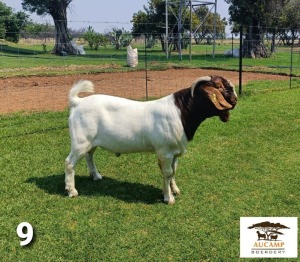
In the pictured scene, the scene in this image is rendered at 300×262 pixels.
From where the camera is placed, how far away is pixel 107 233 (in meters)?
3.98

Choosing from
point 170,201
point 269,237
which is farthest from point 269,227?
point 170,201

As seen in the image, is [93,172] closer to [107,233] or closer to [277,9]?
[107,233]

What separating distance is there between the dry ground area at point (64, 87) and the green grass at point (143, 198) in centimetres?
316

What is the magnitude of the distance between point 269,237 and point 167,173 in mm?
1364

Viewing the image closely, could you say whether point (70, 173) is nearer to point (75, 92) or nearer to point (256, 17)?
point (75, 92)

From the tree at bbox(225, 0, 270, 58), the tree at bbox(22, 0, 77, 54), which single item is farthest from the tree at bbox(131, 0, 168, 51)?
the tree at bbox(225, 0, 270, 58)

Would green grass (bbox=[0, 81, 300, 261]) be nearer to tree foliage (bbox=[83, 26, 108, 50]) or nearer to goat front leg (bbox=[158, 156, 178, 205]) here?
goat front leg (bbox=[158, 156, 178, 205])

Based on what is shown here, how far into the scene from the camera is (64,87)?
1417 cm

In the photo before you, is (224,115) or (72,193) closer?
(224,115)

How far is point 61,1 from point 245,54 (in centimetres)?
2175

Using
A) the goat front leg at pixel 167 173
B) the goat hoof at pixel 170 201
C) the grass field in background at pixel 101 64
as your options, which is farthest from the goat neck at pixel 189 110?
the grass field in background at pixel 101 64

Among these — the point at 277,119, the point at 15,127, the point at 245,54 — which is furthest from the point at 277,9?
the point at 15,127

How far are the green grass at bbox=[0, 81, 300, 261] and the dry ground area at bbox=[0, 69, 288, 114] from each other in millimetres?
3157

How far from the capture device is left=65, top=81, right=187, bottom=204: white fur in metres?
4.46
